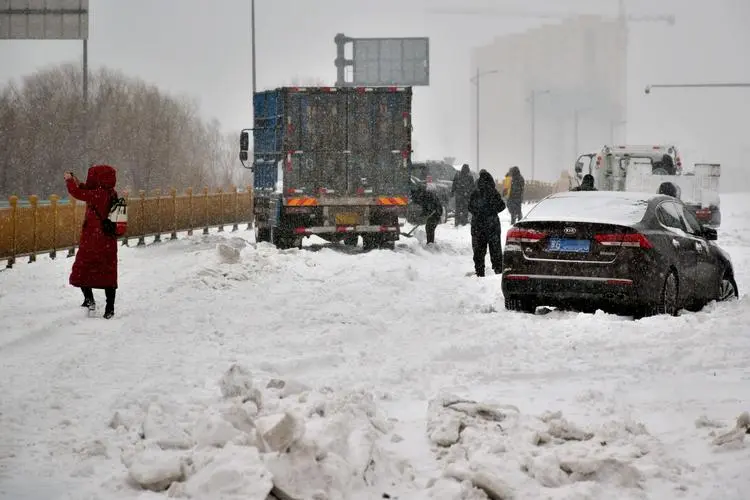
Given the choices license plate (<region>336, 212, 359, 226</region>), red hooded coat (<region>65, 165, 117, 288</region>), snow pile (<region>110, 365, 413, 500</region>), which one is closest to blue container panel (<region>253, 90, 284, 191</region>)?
license plate (<region>336, 212, 359, 226</region>)

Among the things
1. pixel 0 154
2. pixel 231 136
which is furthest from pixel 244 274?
pixel 231 136

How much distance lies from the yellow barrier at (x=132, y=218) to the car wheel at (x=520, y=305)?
411 inches

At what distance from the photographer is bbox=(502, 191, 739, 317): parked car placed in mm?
11906

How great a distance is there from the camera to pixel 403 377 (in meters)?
8.91

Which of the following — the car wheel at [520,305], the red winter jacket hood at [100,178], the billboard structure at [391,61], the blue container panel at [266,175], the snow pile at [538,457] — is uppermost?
the billboard structure at [391,61]

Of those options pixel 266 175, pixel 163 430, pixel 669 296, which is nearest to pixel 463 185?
pixel 266 175

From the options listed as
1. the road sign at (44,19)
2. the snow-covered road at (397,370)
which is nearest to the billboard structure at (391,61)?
the road sign at (44,19)

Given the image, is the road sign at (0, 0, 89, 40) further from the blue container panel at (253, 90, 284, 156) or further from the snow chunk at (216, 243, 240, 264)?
the snow chunk at (216, 243, 240, 264)

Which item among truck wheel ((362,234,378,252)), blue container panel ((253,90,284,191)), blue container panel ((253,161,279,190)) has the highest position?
blue container panel ((253,90,284,191))

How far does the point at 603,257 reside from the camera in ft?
39.2

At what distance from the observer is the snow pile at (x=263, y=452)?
5.57 m

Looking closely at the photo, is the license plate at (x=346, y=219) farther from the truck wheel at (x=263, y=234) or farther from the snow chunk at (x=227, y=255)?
the snow chunk at (x=227, y=255)

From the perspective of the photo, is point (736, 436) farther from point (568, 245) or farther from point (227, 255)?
point (227, 255)

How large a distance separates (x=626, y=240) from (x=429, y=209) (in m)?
13.9
